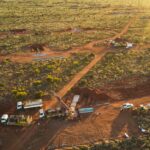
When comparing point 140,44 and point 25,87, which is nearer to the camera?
point 25,87

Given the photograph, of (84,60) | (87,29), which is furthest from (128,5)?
(84,60)

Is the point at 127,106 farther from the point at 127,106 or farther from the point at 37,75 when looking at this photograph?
the point at 37,75

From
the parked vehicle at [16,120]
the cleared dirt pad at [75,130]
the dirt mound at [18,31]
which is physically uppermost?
the dirt mound at [18,31]

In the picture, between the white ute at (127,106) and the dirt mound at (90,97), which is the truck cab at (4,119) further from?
the white ute at (127,106)

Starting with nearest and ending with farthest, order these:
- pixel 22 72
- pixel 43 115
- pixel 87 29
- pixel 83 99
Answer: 1. pixel 43 115
2. pixel 83 99
3. pixel 22 72
4. pixel 87 29

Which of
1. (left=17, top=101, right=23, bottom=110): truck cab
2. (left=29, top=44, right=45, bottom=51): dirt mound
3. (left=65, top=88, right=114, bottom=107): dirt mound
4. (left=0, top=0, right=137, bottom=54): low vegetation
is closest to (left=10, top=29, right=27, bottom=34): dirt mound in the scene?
(left=0, top=0, right=137, bottom=54): low vegetation

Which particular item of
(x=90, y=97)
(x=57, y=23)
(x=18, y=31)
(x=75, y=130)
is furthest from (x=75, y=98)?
(x=57, y=23)

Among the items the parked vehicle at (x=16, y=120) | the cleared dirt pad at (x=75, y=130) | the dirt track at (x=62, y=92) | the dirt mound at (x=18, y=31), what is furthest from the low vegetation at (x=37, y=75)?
the dirt mound at (x=18, y=31)

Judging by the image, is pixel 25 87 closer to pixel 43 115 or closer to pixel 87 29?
pixel 43 115
